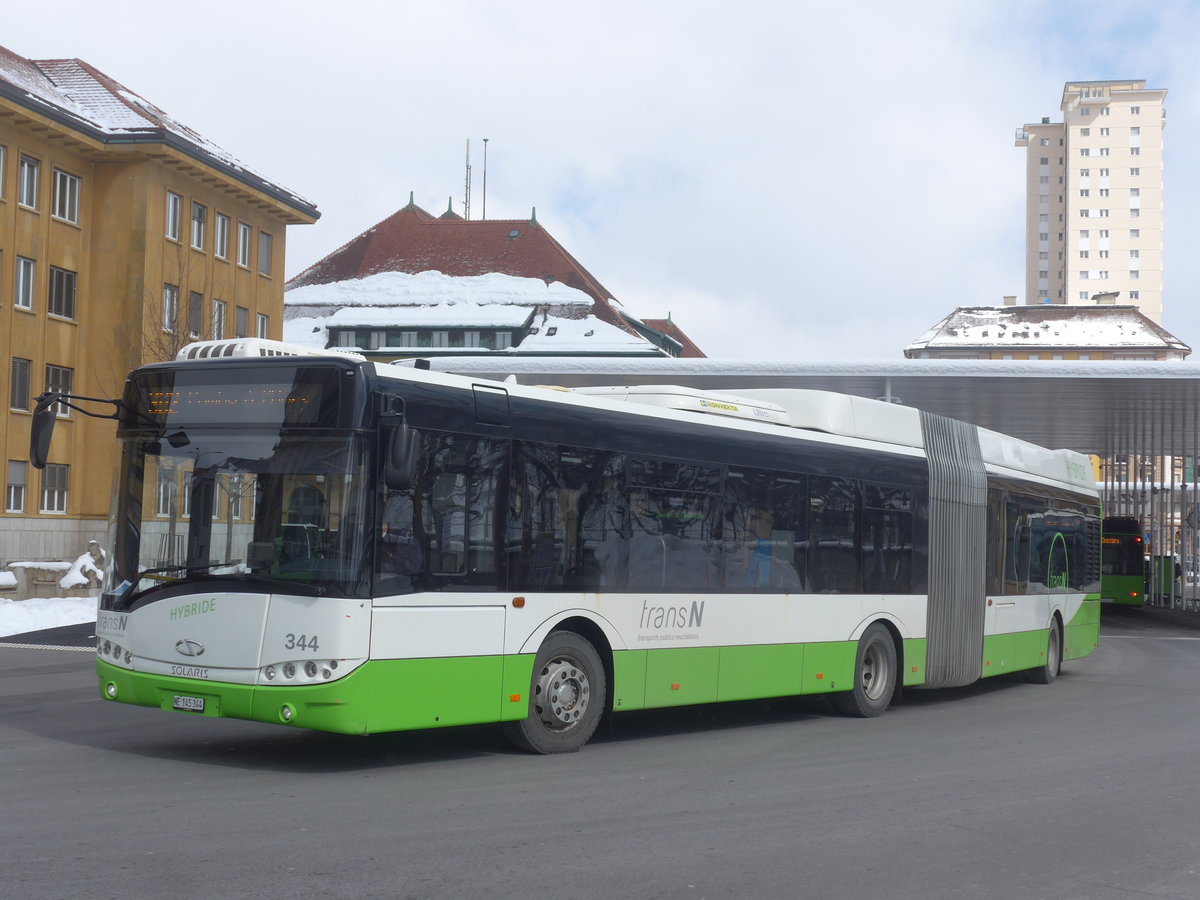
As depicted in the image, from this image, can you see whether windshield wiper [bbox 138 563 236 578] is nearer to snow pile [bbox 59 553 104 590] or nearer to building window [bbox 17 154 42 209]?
snow pile [bbox 59 553 104 590]

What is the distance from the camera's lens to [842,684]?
565 inches

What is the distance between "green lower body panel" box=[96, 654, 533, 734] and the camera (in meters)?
9.41

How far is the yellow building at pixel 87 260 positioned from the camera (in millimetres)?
39906

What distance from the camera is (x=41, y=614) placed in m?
27.7

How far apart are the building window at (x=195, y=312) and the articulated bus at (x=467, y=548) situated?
32249 mm

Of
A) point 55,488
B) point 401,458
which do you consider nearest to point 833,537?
point 401,458

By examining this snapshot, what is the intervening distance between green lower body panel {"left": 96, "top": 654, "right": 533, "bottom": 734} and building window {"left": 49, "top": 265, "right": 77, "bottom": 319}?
112 feet

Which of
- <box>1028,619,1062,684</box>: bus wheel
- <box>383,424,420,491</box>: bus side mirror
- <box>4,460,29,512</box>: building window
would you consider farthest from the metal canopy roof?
<box>383,424,420,491</box>: bus side mirror

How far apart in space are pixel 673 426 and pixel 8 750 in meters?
5.51

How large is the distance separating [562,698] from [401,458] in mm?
2675

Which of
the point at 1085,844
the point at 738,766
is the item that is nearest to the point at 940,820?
the point at 1085,844

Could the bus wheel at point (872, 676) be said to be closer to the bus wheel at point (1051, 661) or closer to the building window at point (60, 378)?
the bus wheel at point (1051, 661)

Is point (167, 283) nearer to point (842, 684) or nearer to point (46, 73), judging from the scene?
point (46, 73)

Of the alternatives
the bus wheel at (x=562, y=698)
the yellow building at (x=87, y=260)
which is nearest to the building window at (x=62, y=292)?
the yellow building at (x=87, y=260)
